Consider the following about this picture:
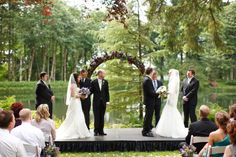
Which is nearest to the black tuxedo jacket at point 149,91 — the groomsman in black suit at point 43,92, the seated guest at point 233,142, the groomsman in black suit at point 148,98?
the groomsman in black suit at point 148,98

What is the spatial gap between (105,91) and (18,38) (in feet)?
104

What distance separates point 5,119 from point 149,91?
5829 mm

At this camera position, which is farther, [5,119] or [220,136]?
[220,136]

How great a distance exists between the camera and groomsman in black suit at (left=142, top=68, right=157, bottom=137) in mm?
9602

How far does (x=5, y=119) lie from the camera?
13.6 ft

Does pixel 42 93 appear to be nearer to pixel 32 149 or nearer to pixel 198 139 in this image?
pixel 32 149

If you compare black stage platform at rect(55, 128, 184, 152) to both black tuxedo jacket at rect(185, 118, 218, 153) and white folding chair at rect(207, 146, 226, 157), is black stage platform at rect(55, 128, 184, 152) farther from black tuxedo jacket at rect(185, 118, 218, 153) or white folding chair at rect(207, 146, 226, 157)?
white folding chair at rect(207, 146, 226, 157)

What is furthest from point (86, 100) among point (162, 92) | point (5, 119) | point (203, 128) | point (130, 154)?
point (5, 119)

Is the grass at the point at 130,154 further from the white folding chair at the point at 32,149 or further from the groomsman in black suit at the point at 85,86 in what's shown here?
the white folding chair at the point at 32,149

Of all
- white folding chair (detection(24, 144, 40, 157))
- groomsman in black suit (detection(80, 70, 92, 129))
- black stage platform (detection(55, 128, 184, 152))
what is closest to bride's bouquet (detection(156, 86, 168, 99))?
black stage platform (detection(55, 128, 184, 152))

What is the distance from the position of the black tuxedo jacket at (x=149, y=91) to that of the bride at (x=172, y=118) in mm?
375

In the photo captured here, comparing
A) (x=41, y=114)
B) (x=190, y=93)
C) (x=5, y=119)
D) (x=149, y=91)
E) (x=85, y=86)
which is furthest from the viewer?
(x=190, y=93)

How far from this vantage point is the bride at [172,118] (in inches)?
383

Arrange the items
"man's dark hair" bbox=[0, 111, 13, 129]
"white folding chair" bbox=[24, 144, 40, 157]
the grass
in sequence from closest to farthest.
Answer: "man's dark hair" bbox=[0, 111, 13, 129] → "white folding chair" bbox=[24, 144, 40, 157] → the grass
